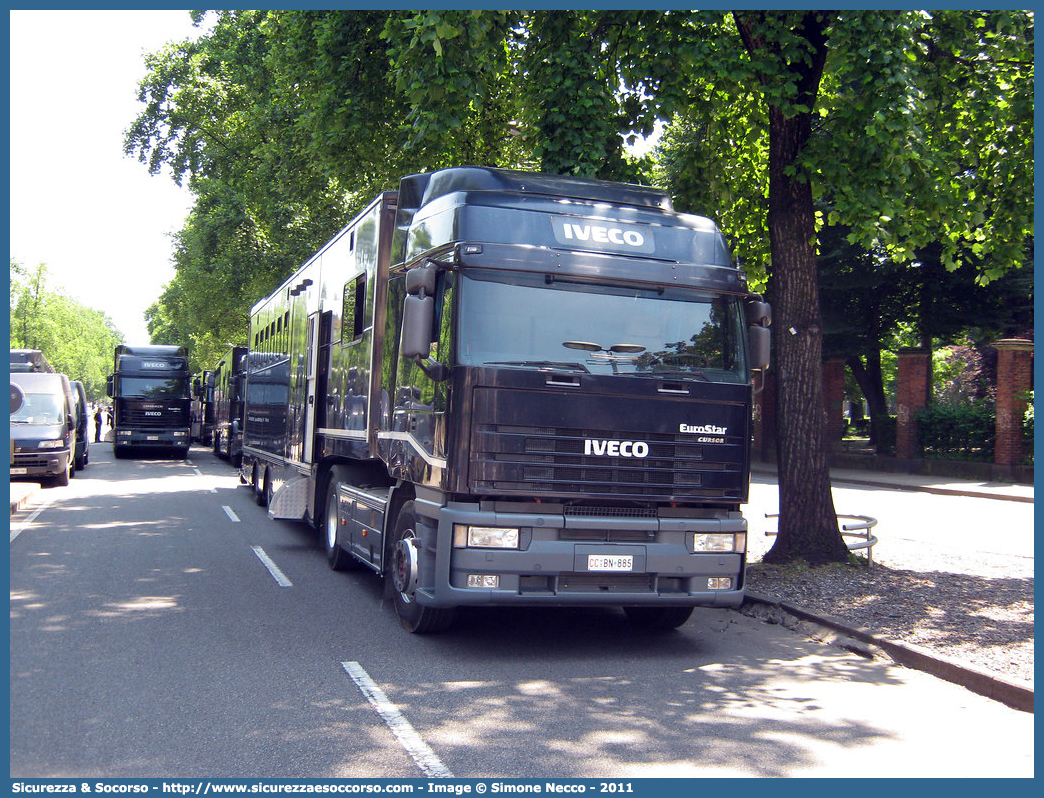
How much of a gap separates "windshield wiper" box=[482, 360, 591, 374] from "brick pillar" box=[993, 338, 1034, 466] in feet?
71.1

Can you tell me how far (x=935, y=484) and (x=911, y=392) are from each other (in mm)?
4584

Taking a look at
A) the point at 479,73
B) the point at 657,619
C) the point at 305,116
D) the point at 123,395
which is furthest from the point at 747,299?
the point at 123,395

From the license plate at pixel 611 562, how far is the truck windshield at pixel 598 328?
4.30ft

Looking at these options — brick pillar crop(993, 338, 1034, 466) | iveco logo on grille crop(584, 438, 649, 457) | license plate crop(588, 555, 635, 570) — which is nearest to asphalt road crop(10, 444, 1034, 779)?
license plate crop(588, 555, 635, 570)

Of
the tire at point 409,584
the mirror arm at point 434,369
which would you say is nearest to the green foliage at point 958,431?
the tire at point 409,584

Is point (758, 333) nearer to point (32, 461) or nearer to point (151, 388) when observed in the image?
point (32, 461)

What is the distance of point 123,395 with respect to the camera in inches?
1200

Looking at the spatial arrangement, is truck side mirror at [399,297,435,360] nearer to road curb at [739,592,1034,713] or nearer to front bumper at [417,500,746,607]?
front bumper at [417,500,746,607]

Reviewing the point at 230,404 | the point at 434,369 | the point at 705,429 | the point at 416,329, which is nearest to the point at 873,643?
the point at 705,429

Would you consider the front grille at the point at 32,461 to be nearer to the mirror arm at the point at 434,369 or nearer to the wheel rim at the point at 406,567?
the wheel rim at the point at 406,567

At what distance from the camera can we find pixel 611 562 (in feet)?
23.5

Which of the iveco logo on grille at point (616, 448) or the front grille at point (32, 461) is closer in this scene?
the iveco logo on grille at point (616, 448)

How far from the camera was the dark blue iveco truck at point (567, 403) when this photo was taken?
6.97 metres

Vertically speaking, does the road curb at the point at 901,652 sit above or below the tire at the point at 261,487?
below
